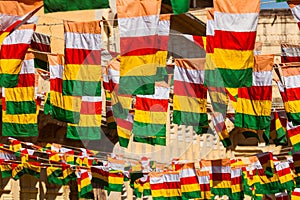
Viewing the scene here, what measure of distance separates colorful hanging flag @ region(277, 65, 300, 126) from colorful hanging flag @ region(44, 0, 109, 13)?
264 inches

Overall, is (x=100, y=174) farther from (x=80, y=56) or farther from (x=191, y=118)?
(x=80, y=56)

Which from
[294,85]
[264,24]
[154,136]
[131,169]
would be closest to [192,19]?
[264,24]

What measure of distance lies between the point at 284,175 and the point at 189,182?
146 inches

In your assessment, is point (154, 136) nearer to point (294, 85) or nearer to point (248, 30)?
point (294, 85)

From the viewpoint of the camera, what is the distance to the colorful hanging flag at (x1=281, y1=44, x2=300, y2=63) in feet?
64.7

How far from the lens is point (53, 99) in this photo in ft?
60.3

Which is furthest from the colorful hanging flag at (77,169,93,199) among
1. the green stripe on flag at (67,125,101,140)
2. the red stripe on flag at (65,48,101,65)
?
the red stripe on flag at (65,48,101,65)

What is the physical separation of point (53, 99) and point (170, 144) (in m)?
19.4

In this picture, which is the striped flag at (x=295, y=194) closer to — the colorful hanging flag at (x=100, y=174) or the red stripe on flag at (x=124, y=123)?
the colorful hanging flag at (x=100, y=174)

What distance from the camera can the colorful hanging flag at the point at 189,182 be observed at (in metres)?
25.0

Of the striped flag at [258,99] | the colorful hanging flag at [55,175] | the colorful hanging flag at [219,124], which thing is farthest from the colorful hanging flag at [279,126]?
the striped flag at [258,99]

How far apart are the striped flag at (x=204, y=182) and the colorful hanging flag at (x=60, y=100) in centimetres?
754

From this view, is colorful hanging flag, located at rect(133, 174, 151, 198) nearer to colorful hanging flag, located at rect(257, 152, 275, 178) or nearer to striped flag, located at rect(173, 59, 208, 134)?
colorful hanging flag, located at rect(257, 152, 275, 178)

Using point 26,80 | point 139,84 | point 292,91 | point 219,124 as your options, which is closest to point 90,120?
point 26,80
